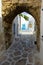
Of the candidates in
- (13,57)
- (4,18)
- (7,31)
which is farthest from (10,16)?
(13,57)

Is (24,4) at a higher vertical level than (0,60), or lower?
higher

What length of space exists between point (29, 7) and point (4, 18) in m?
1.01

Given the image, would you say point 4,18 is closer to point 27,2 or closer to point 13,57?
point 27,2

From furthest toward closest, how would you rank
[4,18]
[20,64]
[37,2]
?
[4,18] → [37,2] → [20,64]

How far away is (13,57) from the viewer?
4.86 meters

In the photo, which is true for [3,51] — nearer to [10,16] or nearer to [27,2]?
[10,16]

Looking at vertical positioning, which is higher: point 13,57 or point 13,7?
point 13,7

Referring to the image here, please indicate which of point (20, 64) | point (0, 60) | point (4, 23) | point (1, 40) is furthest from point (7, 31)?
point (20, 64)

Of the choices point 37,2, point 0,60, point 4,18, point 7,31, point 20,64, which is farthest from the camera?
point 7,31

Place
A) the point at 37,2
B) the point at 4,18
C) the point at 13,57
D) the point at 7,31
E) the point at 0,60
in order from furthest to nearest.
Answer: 1. the point at 7,31
2. the point at 4,18
3. the point at 37,2
4. the point at 13,57
5. the point at 0,60

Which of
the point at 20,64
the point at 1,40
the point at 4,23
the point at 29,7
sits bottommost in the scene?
the point at 20,64

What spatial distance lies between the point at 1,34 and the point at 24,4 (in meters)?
1.34

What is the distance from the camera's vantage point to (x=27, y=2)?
17.5 ft

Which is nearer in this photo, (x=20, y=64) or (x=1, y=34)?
(x=20, y=64)
